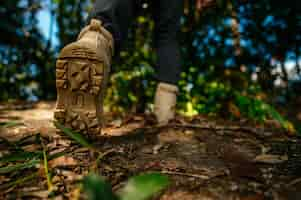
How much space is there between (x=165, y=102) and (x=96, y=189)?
1.10m

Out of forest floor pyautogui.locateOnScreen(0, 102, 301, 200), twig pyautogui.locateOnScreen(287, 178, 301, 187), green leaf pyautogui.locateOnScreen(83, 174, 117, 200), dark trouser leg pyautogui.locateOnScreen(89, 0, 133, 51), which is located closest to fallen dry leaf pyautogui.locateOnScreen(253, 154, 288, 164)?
forest floor pyautogui.locateOnScreen(0, 102, 301, 200)

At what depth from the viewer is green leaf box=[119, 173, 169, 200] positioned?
68 cm

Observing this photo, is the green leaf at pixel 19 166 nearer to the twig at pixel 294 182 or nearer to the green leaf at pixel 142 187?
the green leaf at pixel 142 187

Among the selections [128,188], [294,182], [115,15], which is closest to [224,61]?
[115,15]

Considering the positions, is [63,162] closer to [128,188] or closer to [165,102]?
[128,188]

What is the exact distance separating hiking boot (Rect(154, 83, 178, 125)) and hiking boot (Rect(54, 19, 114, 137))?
1.66 feet

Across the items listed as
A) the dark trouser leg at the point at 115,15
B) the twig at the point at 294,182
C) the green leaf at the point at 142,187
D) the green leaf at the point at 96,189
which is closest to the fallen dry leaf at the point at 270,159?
the twig at the point at 294,182

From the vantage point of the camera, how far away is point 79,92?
4.06ft

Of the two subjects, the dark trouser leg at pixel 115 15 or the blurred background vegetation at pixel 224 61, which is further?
the blurred background vegetation at pixel 224 61

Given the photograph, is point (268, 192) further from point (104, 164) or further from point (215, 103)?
point (215, 103)

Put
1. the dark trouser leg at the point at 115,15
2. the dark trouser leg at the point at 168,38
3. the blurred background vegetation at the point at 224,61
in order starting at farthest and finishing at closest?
the blurred background vegetation at the point at 224,61 < the dark trouser leg at the point at 168,38 < the dark trouser leg at the point at 115,15

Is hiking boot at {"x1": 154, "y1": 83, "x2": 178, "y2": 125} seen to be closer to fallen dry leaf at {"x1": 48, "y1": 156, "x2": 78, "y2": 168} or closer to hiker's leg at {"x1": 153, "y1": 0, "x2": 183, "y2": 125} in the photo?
hiker's leg at {"x1": 153, "y1": 0, "x2": 183, "y2": 125}

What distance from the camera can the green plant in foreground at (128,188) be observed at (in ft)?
2.15

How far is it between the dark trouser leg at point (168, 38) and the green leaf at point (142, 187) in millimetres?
1028
